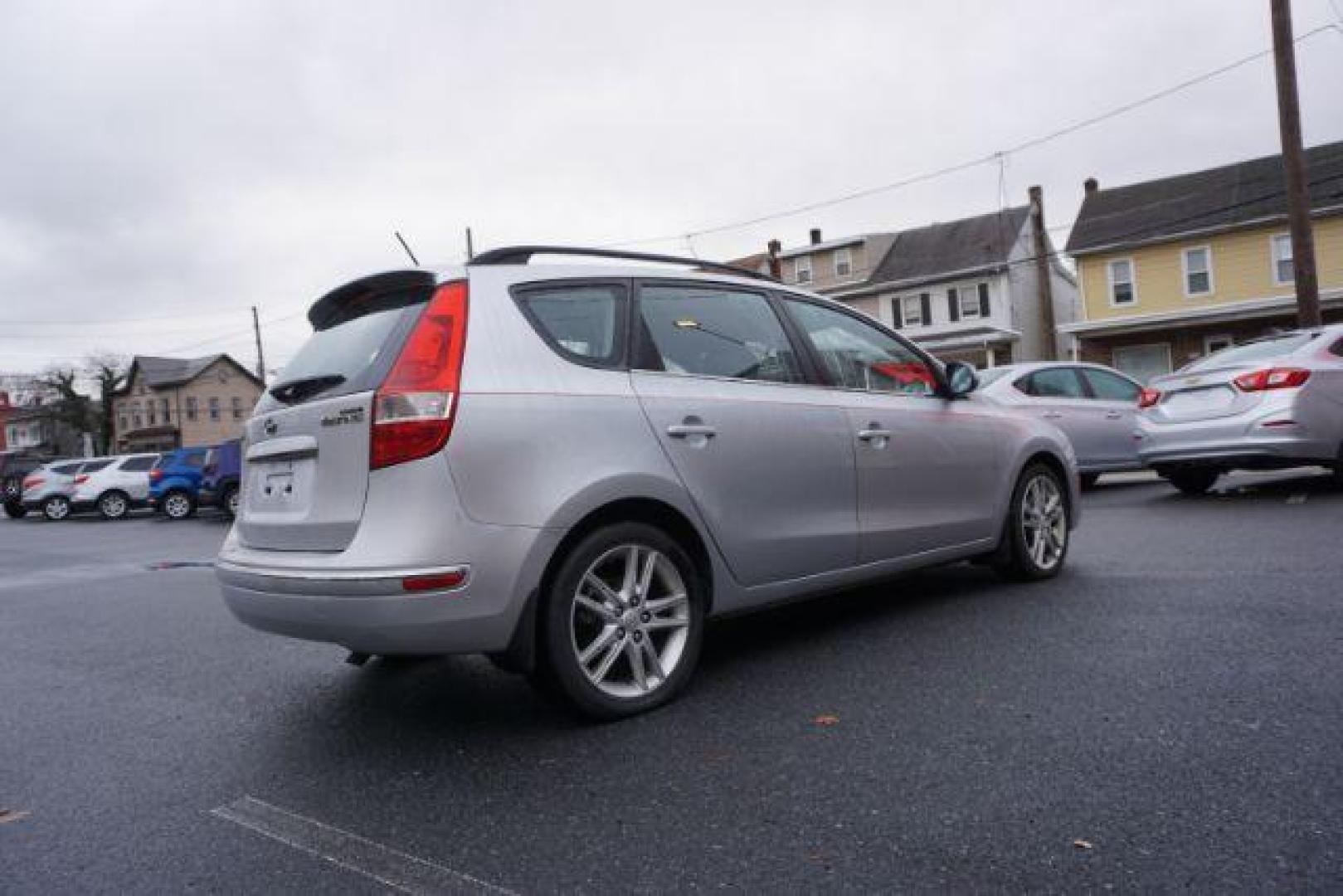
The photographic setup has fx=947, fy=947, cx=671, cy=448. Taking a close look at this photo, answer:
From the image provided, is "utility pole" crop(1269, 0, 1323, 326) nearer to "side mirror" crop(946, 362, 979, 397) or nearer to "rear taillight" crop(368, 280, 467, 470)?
"side mirror" crop(946, 362, 979, 397)

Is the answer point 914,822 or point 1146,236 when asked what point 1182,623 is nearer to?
point 914,822

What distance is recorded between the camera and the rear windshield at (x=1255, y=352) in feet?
28.1

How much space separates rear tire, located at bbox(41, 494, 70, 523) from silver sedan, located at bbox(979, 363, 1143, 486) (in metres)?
24.2

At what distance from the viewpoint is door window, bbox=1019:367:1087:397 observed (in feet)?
34.2

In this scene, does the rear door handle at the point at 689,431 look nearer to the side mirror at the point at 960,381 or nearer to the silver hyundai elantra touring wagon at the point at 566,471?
the silver hyundai elantra touring wagon at the point at 566,471

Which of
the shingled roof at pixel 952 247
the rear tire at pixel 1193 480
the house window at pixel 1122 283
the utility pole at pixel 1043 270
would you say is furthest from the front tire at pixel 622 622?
the shingled roof at pixel 952 247

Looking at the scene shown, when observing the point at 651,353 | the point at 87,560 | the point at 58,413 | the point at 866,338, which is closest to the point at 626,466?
the point at 651,353

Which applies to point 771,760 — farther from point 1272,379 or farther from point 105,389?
point 105,389

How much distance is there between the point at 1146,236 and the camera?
1198 inches

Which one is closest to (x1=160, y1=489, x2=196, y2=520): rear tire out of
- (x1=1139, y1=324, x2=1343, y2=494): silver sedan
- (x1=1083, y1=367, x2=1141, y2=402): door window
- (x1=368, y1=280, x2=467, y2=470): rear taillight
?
(x1=1083, y1=367, x2=1141, y2=402): door window

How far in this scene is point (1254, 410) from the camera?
8.25 m

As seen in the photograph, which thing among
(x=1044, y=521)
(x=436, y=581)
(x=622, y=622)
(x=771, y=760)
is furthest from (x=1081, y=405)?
(x=436, y=581)

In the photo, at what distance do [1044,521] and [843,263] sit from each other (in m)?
39.0

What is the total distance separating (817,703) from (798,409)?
1299mm
